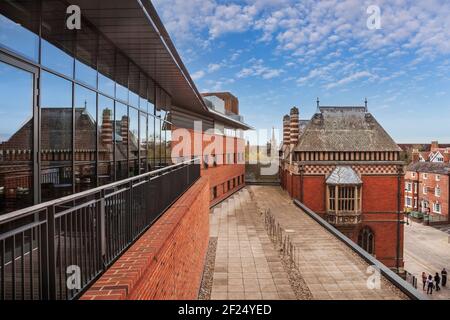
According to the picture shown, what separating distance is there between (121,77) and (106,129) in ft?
5.12

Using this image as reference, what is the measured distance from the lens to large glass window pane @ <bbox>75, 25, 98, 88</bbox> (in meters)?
5.18

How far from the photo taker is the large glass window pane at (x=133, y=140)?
8000 mm

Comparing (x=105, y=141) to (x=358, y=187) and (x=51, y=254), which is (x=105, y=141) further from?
(x=358, y=187)

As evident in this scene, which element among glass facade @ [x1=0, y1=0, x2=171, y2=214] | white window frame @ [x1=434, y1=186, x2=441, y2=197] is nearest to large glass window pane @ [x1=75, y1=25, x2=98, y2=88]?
glass facade @ [x1=0, y1=0, x2=171, y2=214]

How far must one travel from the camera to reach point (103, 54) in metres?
6.12

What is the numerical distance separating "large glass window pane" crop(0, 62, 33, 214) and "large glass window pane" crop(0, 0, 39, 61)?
0.29 metres

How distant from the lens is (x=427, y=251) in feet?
95.2

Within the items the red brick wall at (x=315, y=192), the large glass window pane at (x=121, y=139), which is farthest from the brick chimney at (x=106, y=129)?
the red brick wall at (x=315, y=192)

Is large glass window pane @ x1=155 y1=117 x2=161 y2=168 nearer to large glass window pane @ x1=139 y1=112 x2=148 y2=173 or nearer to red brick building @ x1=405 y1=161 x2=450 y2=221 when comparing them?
large glass window pane @ x1=139 y1=112 x2=148 y2=173

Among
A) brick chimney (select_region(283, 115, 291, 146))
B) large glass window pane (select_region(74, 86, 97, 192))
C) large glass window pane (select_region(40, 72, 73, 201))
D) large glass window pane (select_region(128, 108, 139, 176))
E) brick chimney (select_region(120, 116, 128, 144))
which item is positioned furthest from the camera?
brick chimney (select_region(283, 115, 291, 146))

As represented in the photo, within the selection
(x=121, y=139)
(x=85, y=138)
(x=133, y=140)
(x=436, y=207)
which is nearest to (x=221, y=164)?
(x=133, y=140)

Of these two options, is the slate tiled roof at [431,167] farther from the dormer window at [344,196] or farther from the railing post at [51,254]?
the railing post at [51,254]

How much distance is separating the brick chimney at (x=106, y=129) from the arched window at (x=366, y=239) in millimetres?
24061

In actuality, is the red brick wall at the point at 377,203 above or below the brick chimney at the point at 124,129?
below
